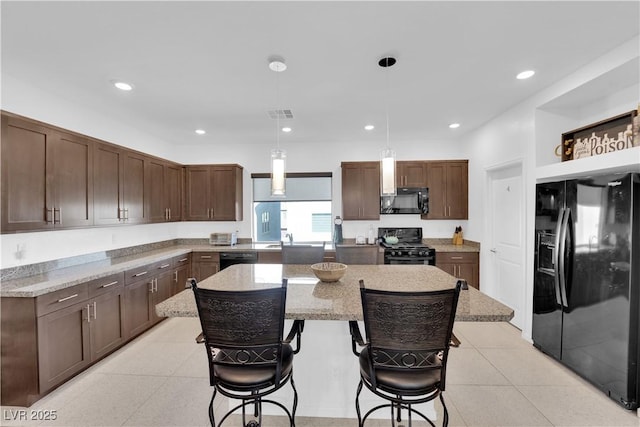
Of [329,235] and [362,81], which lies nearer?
[362,81]

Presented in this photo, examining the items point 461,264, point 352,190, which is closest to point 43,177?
point 352,190

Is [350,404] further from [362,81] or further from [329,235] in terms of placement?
[329,235]

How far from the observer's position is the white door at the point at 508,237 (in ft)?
11.2

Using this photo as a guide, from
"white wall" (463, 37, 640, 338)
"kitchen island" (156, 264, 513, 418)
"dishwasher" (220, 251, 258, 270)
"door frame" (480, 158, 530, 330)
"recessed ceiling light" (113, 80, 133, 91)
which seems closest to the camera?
"kitchen island" (156, 264, 513, 418)

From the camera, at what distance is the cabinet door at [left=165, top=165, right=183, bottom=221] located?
14.2 feet

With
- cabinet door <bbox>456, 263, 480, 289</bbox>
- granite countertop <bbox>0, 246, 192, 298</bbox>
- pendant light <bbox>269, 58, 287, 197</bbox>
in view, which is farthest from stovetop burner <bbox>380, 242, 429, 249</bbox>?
granite countertop <bbox>0, 246, 192, 298</bbox>

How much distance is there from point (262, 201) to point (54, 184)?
3.02 meters

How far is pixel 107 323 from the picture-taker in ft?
9.16

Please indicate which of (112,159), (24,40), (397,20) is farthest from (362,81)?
(112,159)

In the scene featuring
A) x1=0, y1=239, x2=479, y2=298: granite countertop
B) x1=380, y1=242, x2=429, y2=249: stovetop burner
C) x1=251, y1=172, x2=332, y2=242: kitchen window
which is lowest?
x1=0, y1=239, x2=479, y2=298: granite countertop

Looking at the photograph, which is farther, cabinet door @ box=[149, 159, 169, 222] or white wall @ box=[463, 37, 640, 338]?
cabinet door @ box=[149, 159, 169, 222]

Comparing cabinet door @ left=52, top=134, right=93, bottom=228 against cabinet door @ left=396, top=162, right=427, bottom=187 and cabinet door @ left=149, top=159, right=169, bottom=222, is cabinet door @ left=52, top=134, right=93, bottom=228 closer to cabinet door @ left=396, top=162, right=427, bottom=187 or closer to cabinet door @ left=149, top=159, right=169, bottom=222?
cabinet door @ left=149, top=159, right=169, bottom=222

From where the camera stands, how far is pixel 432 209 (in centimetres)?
469

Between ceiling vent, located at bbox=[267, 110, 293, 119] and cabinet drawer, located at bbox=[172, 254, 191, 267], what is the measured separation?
2499mm
